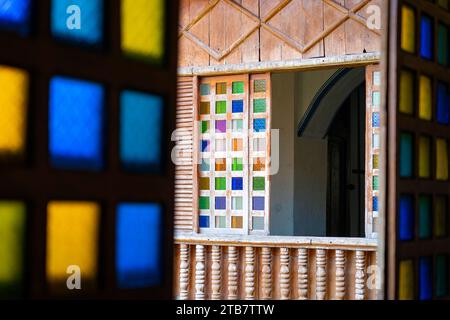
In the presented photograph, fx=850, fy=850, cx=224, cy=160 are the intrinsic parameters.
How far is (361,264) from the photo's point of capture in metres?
7.60

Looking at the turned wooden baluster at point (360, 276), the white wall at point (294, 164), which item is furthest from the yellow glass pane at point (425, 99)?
the white wall at point (294, 164)

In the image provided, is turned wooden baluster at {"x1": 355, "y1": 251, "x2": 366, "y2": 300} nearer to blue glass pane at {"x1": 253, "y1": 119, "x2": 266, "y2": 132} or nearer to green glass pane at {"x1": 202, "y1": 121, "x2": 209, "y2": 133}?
blue glass pane at {"x1": 253, "y1": 119, "x2": 266, "y2": 132}

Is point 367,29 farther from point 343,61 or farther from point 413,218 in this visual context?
point 413,218

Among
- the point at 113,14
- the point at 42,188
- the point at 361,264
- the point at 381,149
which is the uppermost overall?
the point at 113,14

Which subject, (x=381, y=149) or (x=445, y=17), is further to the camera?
(x=445, y=17)

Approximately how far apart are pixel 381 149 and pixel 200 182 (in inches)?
213

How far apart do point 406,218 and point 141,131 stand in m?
1.53

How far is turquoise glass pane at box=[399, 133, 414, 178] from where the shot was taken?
11.1ft

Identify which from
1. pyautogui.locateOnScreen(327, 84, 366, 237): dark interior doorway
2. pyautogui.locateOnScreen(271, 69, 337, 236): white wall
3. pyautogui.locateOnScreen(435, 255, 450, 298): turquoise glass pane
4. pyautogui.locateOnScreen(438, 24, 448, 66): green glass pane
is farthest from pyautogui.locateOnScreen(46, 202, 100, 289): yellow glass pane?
pyautogui.locateOnScreen(327, 84, 366, 237): dark interior doorway

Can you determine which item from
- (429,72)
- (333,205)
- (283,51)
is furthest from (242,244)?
(429,72)

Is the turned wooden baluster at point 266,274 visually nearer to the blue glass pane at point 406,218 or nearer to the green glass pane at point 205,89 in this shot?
the green glass pane at point 205,89

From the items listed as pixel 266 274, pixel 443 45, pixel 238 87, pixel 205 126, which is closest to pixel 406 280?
pixel 443 45

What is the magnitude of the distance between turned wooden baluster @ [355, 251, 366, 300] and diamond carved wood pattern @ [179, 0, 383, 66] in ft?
6.08

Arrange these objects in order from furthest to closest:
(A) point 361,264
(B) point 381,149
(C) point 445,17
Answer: (A) point 361,264 < (C) point 445,17 < (B) point 381,149
